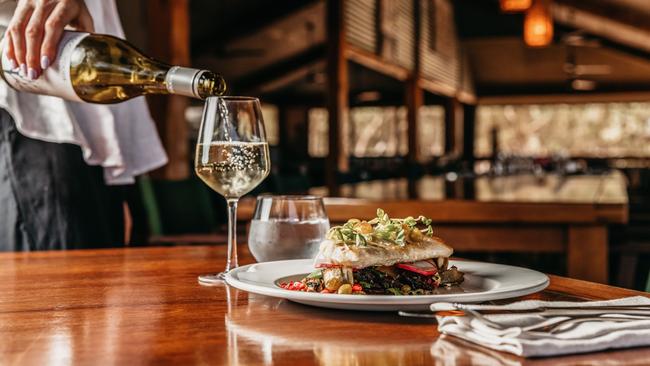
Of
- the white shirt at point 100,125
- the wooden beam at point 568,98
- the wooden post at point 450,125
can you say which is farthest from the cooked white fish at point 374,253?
the wooden beam at point 568,98

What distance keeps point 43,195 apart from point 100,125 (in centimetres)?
21

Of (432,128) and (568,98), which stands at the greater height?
(568,98)

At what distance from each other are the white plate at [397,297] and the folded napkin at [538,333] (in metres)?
0.06

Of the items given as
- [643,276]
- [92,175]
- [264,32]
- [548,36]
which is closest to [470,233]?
[643,276]

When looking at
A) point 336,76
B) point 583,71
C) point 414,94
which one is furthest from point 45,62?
point 583,71

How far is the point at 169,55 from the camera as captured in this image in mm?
5273

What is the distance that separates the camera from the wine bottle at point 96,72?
4.25 feet

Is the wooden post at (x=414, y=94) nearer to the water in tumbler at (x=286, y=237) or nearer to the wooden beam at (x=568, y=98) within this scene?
the wooden beam at (x=568, y=98)

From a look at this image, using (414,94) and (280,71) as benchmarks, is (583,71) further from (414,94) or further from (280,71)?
(280,71)

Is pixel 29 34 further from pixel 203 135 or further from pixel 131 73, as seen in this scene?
pixel 203 135

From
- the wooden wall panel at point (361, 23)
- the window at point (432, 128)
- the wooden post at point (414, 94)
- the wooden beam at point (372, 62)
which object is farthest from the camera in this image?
the window at point (432, 128)

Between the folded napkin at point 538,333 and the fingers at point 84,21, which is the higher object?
the fingers at point 84,21

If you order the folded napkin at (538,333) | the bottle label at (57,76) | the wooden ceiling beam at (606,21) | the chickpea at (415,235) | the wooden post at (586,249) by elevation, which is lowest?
the wooden post at (586,249)

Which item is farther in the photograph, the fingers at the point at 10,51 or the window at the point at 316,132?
the window at the point at 316,132
